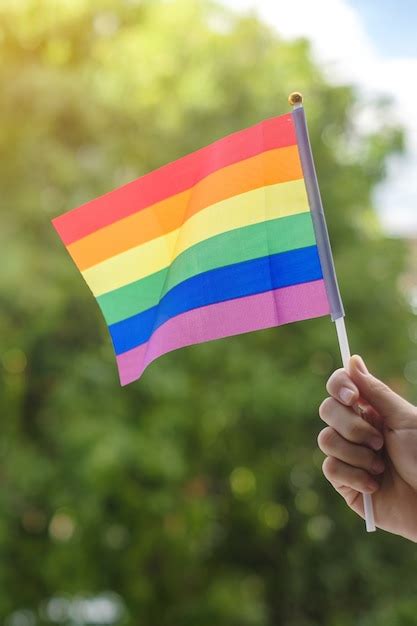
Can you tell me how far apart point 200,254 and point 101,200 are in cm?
21

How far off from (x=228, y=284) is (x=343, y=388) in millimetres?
367

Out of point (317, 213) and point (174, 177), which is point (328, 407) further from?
point (174, 177)

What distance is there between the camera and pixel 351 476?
1139 millimetres

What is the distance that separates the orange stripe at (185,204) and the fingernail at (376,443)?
466 mm

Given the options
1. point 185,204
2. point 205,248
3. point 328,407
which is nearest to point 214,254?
point 205,248

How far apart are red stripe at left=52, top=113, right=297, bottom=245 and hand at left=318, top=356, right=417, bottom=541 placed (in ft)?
1.52

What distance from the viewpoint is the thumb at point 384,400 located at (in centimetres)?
111

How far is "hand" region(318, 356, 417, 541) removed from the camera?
1.12 m

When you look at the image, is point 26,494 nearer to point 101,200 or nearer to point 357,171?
point 357,171

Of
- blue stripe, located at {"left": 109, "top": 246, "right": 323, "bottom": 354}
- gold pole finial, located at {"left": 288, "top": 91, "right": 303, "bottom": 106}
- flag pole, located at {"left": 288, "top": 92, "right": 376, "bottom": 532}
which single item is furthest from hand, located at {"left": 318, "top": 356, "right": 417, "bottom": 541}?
gold pole finial, located at {"left": 288, "top": 91, "right": 303, "bottom": 106}

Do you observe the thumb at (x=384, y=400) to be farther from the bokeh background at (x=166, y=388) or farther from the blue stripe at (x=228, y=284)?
the bokeh background at (x=166, y=388)

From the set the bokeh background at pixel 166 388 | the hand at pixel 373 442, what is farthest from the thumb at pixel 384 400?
the bokeh background at pixel 166 388

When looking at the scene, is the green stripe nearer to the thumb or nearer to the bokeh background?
the thumb

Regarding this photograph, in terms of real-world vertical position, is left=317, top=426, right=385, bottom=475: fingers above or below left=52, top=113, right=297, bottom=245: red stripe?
below
